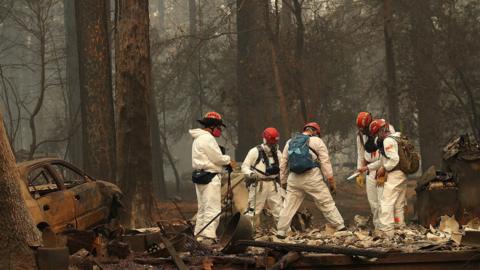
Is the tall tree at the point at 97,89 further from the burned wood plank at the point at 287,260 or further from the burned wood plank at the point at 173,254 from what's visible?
the burned wood plank at the point at 287,260

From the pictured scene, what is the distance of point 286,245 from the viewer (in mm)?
10062

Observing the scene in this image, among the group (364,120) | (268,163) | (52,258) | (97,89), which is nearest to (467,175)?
(364,120)

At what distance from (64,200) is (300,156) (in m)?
3.59

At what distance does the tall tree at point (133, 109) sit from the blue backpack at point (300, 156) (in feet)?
14.7

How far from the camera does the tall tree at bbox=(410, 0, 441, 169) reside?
27.9m

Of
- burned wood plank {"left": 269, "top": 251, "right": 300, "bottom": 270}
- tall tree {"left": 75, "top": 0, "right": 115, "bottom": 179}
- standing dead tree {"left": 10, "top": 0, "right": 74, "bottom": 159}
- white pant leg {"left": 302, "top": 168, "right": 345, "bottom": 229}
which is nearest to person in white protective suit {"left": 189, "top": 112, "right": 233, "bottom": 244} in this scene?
white pant leg {"left": 302, "top": 168, "right": 345, "bottom": 229}

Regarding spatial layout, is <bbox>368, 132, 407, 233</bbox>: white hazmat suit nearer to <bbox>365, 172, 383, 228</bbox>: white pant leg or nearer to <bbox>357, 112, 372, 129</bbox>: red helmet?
<bbox>357, 112, 372, 129</bbox>: red helmet

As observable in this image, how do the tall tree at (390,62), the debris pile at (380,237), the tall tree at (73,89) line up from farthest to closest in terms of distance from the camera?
the tall tree at (73,89)
the tall tree at (390,62)
the debris pile at (380,237)

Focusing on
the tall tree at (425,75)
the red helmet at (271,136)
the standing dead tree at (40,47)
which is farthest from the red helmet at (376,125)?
the standing dead tree at (40,47)

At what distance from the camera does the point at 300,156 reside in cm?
1524

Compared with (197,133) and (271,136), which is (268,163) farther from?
(197,133)

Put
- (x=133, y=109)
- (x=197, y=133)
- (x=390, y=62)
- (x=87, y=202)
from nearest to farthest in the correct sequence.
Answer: (x=87, y=202), (x=197, y=133), (x=133, y=109), (x=390, y=62)

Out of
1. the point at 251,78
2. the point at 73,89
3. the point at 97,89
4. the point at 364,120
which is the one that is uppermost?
the point at 73,89

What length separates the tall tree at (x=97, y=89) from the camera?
22359 millimetres
